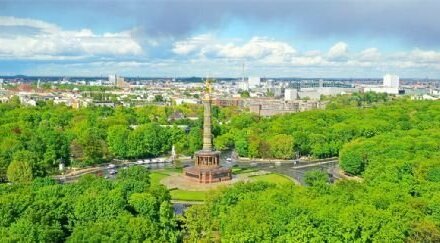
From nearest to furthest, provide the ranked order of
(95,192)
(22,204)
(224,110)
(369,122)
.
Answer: (22,204) < (95,192) < (369,122) < (224,110)

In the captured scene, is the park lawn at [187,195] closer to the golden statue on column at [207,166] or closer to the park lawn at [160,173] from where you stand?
the golden statue on column at [207,166]

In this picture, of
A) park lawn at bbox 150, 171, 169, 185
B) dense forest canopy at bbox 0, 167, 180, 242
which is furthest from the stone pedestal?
dense forest canopy at bbox 0, 167, 180, 242

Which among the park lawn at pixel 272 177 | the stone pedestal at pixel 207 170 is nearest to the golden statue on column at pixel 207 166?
the stone pedestal at pixel 207 170

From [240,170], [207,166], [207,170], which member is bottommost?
[240,170]

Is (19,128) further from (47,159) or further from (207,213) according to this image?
(207,213)

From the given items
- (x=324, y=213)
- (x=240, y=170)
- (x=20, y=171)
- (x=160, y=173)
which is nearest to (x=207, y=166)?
(x=240, y=170)

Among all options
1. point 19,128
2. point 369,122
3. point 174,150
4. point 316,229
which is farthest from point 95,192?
point 369,122

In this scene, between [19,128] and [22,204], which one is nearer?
[22,204]

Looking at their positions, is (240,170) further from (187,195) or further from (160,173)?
(187,195)
